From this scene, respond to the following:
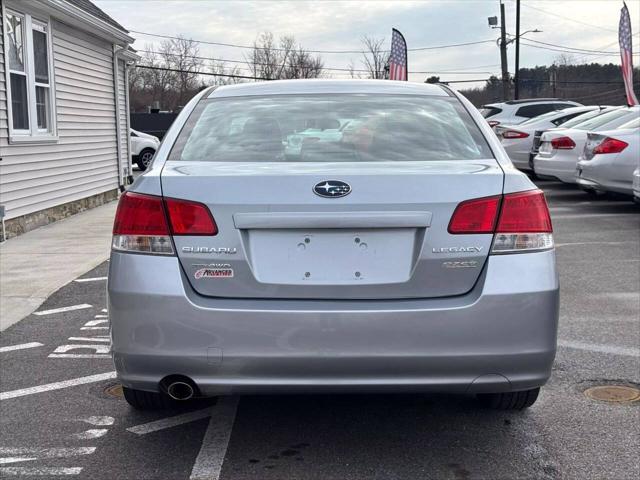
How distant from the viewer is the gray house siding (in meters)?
10.5

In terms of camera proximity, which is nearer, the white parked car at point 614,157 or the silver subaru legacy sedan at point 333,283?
the silver subaru legacy sedan at point 333,283

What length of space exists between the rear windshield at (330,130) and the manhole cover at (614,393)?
5.14ft

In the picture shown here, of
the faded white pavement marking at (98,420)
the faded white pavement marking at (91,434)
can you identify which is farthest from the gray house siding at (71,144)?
the faded white pavement marking at (91,434)

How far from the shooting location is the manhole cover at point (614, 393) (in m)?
4.19

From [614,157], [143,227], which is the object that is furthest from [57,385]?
[614,157]

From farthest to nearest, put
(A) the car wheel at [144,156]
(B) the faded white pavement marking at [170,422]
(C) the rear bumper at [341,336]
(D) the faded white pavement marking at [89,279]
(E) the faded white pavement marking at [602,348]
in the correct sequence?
(A) the car wheel at [144,156] < (D) the faded white pavement marking at [89,279] < (E) the faded white pavement marking at [602,348] < (B) the faded white pavement marking at [170,422] < (C) the rear bumper at [341,336]

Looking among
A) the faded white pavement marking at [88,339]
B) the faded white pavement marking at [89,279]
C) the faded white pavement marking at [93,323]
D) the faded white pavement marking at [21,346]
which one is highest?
the faded white pavement marking at [89,279]

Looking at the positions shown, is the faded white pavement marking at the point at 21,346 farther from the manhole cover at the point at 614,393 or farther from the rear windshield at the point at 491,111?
the rear windshield at the point at 491,111

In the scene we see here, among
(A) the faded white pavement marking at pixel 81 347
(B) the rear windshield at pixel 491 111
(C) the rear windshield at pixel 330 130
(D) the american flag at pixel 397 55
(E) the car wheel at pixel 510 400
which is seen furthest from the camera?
(D) the american flag at pixel 397 55

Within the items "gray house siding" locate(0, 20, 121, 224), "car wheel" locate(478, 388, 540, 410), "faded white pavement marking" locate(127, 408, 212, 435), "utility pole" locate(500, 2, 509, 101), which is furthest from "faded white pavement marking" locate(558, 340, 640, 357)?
"utility pole" locate(500, 2, 509, 101)

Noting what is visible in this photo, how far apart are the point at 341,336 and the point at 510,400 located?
1184mm

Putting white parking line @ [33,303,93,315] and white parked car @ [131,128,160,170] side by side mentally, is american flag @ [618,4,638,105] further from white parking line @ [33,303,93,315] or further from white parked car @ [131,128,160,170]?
white parking line @ [33,303,93,315]

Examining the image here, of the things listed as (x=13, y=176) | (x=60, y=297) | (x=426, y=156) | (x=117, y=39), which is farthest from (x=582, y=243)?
(x=117, y=39)

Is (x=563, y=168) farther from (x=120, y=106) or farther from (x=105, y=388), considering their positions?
(x=105, y=388)
